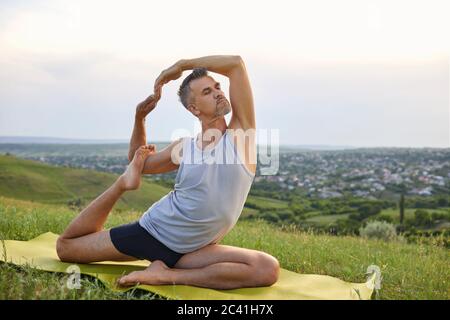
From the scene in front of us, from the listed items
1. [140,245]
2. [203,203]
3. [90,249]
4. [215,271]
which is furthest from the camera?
[90,249]

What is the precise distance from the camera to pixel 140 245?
16.3 ft

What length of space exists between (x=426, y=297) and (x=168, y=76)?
3.14 metres

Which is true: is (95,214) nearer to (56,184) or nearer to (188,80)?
(188,80)

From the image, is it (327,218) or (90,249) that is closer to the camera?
(90,249)

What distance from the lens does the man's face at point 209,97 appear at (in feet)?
15.6

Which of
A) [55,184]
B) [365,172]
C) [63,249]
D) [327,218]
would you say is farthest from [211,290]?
[365,172]

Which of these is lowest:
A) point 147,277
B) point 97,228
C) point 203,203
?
point 147,277

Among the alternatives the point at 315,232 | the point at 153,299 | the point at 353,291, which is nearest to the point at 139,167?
the point at 153,299

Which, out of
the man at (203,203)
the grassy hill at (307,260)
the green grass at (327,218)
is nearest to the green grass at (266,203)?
the green grass at (327,218)

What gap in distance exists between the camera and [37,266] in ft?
17.1

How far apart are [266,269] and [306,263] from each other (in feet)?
5.11

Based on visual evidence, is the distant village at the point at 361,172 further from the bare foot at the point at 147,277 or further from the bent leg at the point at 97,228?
the bare foot at the point at 147,277

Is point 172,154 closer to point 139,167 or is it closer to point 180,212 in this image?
point 139,167

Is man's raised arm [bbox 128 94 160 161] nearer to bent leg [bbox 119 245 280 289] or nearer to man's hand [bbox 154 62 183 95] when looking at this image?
man's hand [bbox 154 62 183 95]
